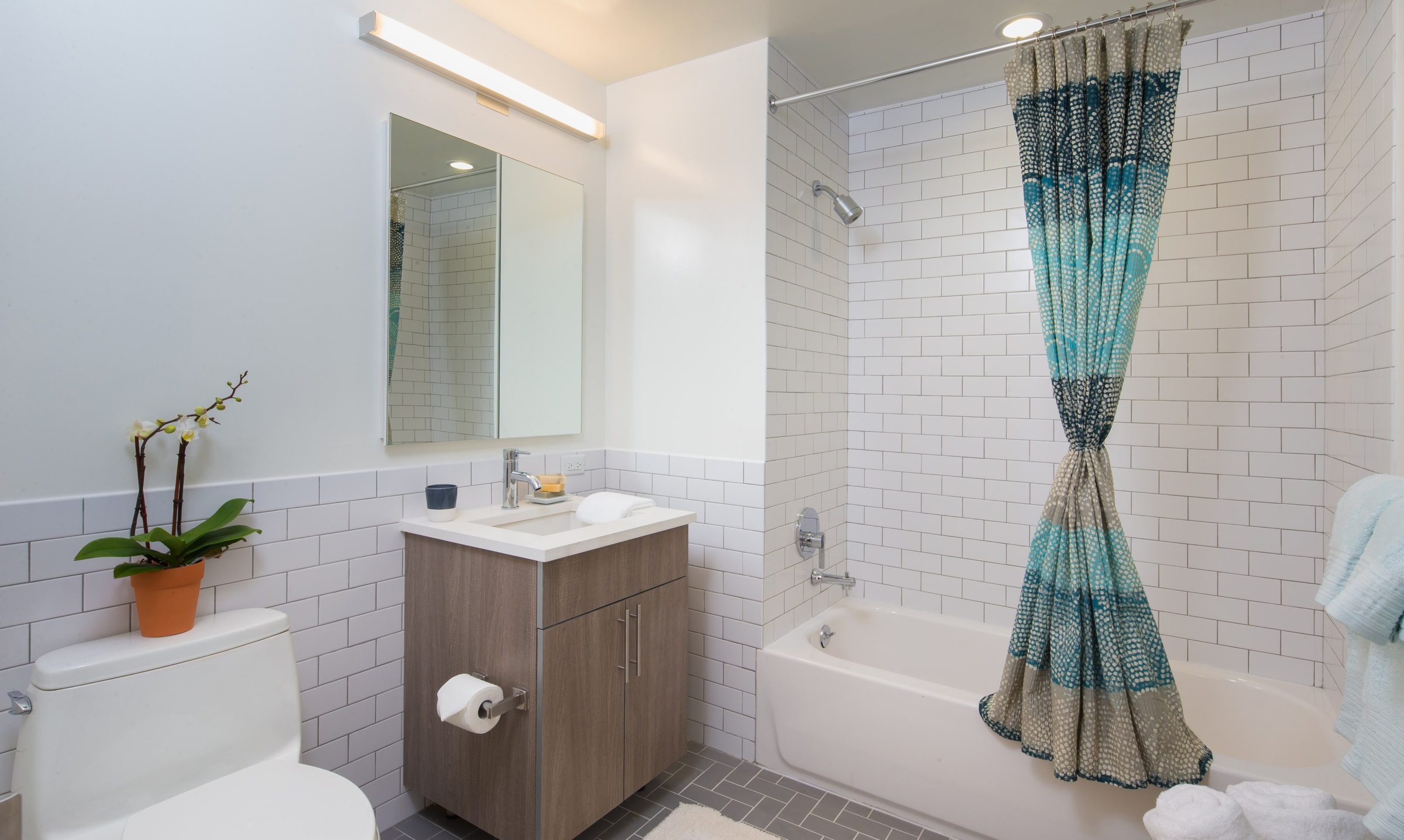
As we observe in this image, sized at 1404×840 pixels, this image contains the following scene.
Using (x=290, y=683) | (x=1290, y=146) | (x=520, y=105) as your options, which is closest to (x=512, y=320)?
(x=520, y=105)

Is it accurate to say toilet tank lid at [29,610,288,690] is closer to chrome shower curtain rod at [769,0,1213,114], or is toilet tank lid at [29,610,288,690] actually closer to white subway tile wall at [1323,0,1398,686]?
chrome shower curtain rod at [769,0,1213,114]

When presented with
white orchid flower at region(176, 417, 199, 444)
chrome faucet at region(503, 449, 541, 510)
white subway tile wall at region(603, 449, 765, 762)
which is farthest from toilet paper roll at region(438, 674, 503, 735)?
white subway tile wall at region(603, 449, 765, 762)

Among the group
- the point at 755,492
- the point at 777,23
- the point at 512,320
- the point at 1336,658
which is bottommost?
the point at 1336,658

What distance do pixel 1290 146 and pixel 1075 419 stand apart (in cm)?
128

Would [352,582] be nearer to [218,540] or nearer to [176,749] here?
[218,540]

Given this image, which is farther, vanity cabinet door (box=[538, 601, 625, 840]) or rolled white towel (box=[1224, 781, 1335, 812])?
vanity cabinet door (box=[538, 601, 625, 840])

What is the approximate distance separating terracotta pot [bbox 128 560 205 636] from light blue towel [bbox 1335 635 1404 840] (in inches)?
83.5

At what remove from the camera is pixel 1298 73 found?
7.12 ft

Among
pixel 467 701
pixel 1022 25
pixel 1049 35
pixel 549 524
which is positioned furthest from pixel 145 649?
pixel 1022 25

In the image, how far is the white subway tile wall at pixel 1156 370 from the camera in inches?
85.9

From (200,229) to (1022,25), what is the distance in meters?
2.52

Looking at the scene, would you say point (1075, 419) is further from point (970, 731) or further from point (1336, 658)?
point (1336, 658)

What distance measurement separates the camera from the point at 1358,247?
179 cm

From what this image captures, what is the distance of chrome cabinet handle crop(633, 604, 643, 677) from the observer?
202 centimetres
